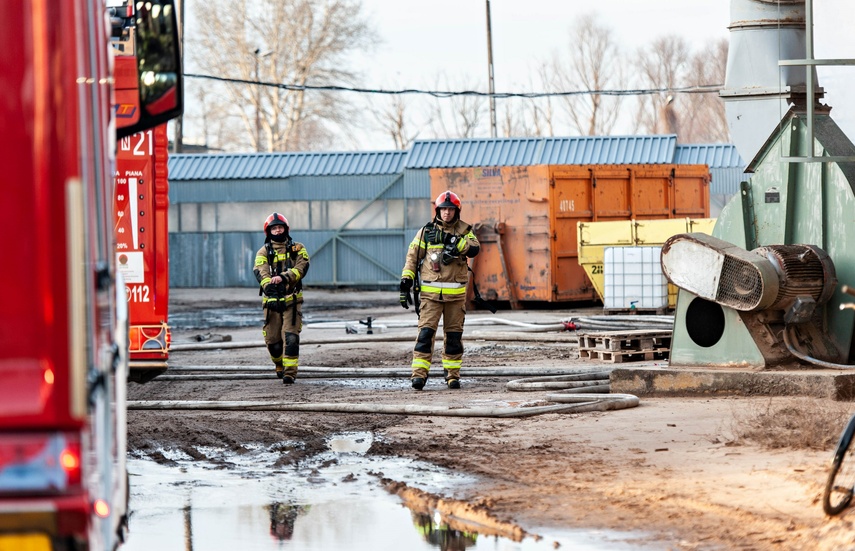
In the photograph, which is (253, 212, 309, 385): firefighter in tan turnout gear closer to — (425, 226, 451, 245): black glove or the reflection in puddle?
(425, 226, 451, 245): black glove

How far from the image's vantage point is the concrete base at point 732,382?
377 inches

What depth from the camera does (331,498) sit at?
706 centimetres

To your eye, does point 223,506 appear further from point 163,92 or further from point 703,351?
point 703,351

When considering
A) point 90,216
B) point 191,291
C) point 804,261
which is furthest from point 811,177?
point 191,291

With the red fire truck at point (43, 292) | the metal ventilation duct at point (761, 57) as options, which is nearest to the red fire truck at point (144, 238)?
the metal ventilation duct at point (761, 57)

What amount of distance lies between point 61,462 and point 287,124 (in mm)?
57461

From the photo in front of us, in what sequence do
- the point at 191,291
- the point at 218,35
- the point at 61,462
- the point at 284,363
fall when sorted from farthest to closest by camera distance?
the point at 218,35, the point at 191,291, the point at 284,363, the point at 61,462

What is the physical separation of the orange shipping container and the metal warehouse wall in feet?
26.6

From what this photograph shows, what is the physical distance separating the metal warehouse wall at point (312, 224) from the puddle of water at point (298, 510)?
24.1 metres

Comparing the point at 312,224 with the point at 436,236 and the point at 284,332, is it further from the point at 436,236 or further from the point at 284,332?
the point at 436,236

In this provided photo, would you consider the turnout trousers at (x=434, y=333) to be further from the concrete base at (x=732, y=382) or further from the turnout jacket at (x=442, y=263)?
the concrete base at (x=732, y=382)

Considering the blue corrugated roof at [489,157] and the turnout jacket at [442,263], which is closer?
the turnout jacket at [442,263]

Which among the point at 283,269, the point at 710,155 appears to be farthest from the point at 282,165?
the point at 283,269

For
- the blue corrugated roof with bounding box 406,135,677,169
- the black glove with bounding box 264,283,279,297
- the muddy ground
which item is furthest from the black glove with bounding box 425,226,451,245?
the blue corrugated roof with bounding box 406,135,677,169
